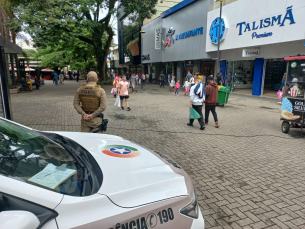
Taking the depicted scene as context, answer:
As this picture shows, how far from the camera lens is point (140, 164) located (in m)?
2.08

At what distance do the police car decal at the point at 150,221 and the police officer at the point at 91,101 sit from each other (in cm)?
290

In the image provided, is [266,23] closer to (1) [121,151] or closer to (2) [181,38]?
(2) [181,38]

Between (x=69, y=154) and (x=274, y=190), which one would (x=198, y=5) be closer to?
(x=274, y=190)

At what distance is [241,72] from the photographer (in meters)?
19.3

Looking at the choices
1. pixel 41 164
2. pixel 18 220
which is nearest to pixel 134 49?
pixel 41 164

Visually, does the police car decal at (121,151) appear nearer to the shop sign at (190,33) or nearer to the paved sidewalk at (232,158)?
the paved sidewalk at (232,158)

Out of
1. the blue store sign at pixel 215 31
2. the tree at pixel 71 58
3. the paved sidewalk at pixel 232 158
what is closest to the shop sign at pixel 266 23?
the blue store sign at pixel 215 31

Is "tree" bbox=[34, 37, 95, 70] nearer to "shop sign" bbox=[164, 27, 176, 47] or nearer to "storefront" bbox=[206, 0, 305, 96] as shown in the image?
"shop sign" bbox=[164, 27, 176, 47]

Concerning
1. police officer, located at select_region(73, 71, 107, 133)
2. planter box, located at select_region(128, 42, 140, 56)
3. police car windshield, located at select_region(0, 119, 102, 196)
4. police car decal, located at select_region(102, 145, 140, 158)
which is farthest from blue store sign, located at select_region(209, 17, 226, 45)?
planter box, located at select_region(128, 42, 140, 56)

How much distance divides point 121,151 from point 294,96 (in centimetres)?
650

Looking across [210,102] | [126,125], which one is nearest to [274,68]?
[210,102]

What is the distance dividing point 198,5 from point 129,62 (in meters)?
19.6

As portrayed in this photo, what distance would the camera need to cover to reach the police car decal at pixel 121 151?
2223 mm

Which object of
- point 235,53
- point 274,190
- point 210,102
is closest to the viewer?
point 274,190
